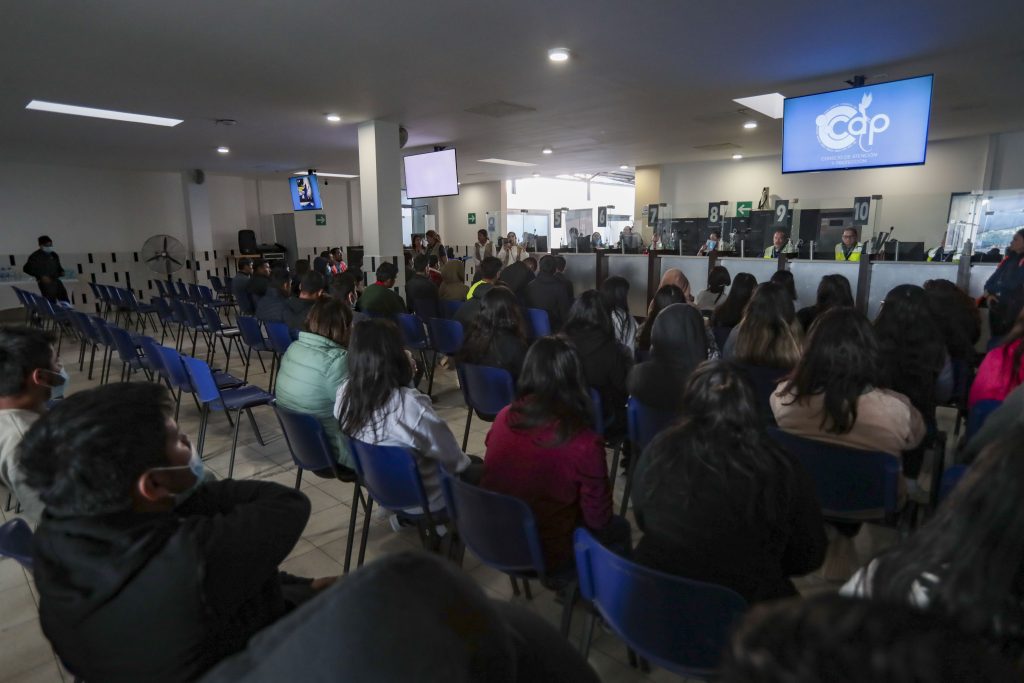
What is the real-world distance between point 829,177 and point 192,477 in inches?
461

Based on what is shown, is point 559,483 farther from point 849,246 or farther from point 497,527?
point 849,246

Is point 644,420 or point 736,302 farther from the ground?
point 736,302

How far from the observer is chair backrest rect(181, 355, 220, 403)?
10.8 ft

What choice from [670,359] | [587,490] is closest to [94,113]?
[670,359]

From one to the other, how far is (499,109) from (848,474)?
17.6 ft

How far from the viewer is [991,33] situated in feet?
12.9

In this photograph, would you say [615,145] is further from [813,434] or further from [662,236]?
[813,434]

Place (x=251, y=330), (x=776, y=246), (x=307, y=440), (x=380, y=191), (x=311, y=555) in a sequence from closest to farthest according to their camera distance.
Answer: (x=307, y=440), (x=311, y=555), (x=251, y=330), (x=776, y=246), (x=380, y=191)

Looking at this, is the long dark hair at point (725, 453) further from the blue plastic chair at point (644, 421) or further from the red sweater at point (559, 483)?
the blue plastic chair at point (644, 421)

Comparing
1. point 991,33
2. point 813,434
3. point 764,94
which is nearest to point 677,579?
point 813,434

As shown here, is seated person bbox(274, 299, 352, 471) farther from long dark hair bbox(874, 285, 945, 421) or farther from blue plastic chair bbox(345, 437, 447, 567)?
long dark hair bbox(874, 285, 945, 421)

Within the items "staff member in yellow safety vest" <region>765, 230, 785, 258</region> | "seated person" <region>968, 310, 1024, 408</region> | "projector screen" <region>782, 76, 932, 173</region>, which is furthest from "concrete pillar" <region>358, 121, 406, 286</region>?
"seated person" <region>968, 310, 1024, 408</region>

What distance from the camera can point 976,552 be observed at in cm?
74

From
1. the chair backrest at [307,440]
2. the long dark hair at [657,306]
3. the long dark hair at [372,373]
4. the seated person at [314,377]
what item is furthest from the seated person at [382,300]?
the long dark hair at [372,373]
